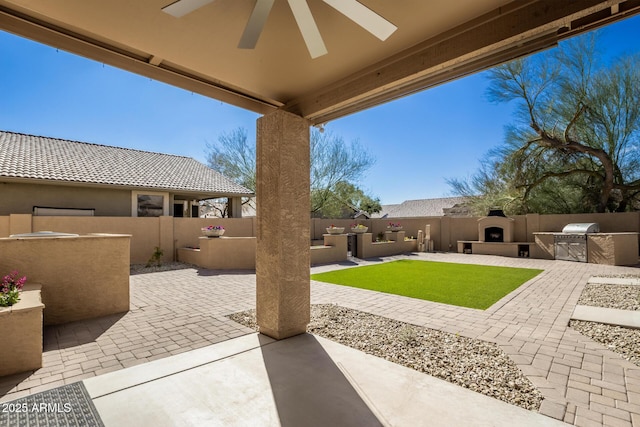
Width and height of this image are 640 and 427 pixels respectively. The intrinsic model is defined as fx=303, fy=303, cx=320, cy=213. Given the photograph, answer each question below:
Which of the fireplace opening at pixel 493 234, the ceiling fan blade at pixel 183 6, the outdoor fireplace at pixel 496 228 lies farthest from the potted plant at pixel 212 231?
the fireplace opening at pixel 493 234

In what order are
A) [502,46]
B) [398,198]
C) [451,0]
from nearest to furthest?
[451,0]
[502,46]
[398,198]

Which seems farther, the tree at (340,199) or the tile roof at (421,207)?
the tile roof at (421,207)

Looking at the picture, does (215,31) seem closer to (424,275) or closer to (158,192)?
(424,275)

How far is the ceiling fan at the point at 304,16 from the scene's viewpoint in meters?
1.96

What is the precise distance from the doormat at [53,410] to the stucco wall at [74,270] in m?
2.53

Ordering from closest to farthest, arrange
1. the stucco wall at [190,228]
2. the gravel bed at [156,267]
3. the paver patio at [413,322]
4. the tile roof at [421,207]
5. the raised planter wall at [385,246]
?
the paver patio at [413,322] → the gravel bed at [156,267] → the stucco wall at [190,228] → the raised planter wall at [385,246] → the tile roof at [421,207]

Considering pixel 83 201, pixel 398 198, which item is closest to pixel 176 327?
pixel 83 201

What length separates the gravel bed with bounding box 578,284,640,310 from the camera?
212 inches

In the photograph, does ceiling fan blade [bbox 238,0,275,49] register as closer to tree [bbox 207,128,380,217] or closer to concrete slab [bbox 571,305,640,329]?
concrete slab [bbox 571,305,640,329]

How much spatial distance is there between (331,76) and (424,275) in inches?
277

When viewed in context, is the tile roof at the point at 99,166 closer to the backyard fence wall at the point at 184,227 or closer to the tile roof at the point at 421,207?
the backyard fence wall at the point at 184,227

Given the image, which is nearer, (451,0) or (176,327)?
(451,0)

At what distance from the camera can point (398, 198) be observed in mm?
44375

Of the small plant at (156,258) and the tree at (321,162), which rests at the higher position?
the tree at (321,162)
